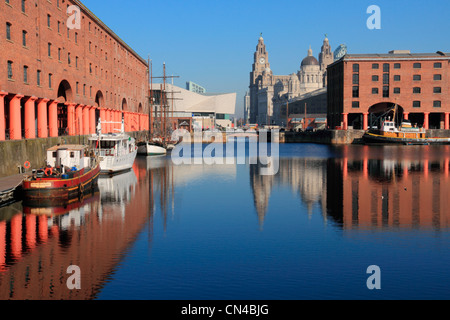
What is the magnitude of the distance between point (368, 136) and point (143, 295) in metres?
115

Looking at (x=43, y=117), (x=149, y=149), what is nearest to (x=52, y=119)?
(x=43, y=117)

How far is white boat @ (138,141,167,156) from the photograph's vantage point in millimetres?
90750

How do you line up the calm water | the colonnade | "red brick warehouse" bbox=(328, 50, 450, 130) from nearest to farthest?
the calm water
the colonnade
"red brick warehouse" bbox=(328, 50, 450, 130)

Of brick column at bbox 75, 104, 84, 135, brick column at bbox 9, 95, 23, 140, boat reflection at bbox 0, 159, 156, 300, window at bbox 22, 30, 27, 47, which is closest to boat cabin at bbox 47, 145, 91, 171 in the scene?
boat reflection at bbox 0, 159, 156, 300

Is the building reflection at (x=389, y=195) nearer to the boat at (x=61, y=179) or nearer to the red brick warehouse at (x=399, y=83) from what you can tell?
the boat at (x=61, y=179)

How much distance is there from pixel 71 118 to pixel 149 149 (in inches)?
925

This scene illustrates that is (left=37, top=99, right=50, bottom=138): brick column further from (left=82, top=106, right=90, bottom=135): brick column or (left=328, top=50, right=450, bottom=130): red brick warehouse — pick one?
(left=328, top=50, right=450, bottom=130): red brick warehouse

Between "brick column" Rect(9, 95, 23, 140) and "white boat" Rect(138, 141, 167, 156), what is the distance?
42147 mm

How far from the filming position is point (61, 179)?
37031 millimetres

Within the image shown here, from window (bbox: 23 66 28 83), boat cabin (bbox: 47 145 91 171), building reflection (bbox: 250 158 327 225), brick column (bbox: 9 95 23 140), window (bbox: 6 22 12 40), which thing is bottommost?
building reflection (bbox: 250 158 327 225)

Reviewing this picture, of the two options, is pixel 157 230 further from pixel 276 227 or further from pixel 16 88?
pixel 16 88

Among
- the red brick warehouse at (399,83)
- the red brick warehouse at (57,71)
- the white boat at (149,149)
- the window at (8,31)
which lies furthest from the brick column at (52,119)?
the red brick warehouse at (399,83)

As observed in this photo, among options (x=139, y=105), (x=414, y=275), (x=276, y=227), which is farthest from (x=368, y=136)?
(x=414, y=275)

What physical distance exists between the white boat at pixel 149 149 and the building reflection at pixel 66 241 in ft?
156
